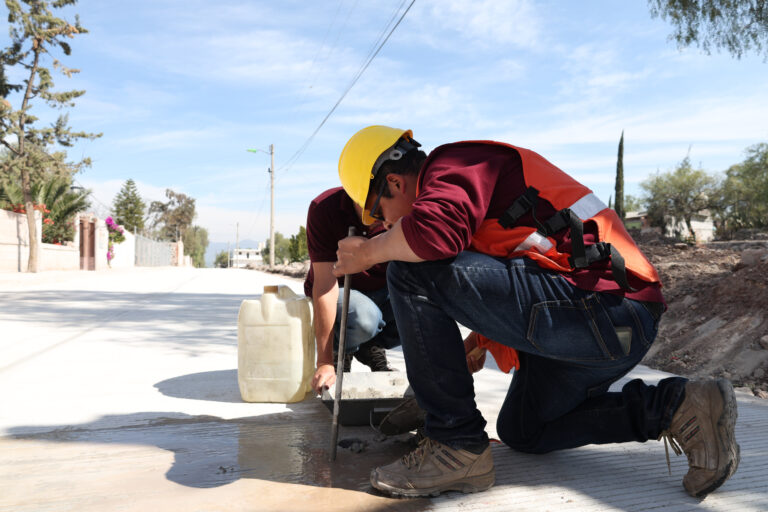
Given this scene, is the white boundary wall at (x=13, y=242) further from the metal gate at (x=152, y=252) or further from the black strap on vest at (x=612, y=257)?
the black strap on vest at (x=612, y=257)

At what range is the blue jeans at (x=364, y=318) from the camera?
106 inches

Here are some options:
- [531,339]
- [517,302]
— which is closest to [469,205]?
[517,302]

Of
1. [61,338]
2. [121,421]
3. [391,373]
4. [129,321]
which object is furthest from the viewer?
[129,321]

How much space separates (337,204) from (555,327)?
129 cm

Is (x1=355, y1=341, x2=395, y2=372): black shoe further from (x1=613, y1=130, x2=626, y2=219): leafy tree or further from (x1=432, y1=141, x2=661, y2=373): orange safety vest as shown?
(x1=613, y1=130, x2=626, y2=219): leafy tree

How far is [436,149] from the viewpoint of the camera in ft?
5.74

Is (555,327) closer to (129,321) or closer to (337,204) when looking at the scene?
(337,204)

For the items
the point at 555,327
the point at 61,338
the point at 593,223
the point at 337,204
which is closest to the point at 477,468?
the point at 555,327

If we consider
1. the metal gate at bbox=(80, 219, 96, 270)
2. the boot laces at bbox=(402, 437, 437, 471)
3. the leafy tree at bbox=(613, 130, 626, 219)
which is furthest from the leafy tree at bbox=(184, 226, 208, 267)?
the boot laces at bbox=(402, 437, 437, 471)

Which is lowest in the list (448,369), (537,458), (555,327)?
(537,458)

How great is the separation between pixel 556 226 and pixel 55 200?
27.3 metres

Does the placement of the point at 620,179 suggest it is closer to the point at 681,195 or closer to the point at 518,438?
the point at 681,195

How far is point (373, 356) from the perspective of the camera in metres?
3.11

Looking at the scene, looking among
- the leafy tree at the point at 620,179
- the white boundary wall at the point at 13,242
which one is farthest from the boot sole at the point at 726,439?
the leafy tree at the point at 620,179
